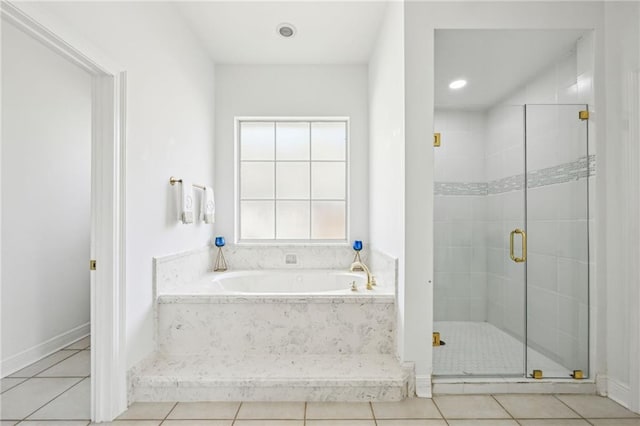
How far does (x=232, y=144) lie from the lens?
12.1ft

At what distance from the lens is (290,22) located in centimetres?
288

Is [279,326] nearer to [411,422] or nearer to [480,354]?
[411,422]

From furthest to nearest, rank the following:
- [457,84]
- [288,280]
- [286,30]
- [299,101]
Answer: [299,101] → [288,280] → [286,30] → [457,84]

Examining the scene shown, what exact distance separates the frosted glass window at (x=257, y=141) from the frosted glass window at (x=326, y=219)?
2.42 feet

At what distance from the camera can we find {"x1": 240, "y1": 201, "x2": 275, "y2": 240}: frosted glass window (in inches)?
151

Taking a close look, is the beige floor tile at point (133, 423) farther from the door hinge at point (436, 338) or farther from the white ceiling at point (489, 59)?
the white ceiling at point (489, 59)

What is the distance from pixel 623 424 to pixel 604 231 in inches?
41.4

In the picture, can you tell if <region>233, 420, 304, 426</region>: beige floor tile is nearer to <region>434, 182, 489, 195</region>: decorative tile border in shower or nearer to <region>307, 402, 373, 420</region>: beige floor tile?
<region>307, 402, 373, 420</region>: beige floor tile

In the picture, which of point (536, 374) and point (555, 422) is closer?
point (555, 422)

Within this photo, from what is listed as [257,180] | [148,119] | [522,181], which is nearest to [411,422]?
[522,181]

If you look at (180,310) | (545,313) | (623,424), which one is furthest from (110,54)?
(623,424)

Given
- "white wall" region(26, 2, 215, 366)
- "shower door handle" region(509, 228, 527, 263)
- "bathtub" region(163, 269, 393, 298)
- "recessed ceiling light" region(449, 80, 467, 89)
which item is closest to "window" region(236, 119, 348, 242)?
"bathtub" region(163, 269, 393, 298)

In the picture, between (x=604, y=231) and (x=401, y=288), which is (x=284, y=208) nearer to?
(x=401, y=288)

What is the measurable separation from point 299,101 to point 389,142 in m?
1.38
